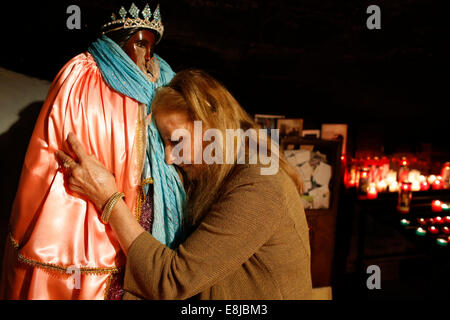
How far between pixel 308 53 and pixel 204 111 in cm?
121

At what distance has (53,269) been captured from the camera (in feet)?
2.49

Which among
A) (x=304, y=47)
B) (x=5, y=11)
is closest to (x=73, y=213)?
(x=5, y=11)

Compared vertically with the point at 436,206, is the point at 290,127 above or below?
above

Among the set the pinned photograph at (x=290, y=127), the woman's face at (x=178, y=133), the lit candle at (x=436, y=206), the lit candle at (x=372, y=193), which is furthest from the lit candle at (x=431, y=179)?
the woman's face at (x=178, y=133)

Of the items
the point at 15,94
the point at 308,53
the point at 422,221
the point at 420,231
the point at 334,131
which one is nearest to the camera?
the point at 15,94

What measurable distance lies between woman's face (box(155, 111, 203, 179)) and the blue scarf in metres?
0.02

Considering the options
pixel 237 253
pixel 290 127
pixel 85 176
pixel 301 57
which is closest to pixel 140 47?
pixel 85 176

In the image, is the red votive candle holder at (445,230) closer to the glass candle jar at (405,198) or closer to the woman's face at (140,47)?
the glass candle jar at (405,198)

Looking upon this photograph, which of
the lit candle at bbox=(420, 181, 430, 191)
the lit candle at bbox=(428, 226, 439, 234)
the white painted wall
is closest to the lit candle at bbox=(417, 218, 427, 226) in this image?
the lit candle at bbox=(428, 226, 439, 234)

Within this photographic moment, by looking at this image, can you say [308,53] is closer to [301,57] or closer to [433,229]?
[301,57]

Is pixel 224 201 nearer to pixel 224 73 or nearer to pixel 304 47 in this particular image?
pixel 224 73

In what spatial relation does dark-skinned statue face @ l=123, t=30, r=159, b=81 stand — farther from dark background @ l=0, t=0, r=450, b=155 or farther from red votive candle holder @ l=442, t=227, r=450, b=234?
red votive candle holder @ l=442, t=227, r=450, b=234

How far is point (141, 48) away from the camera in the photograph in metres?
0.87
